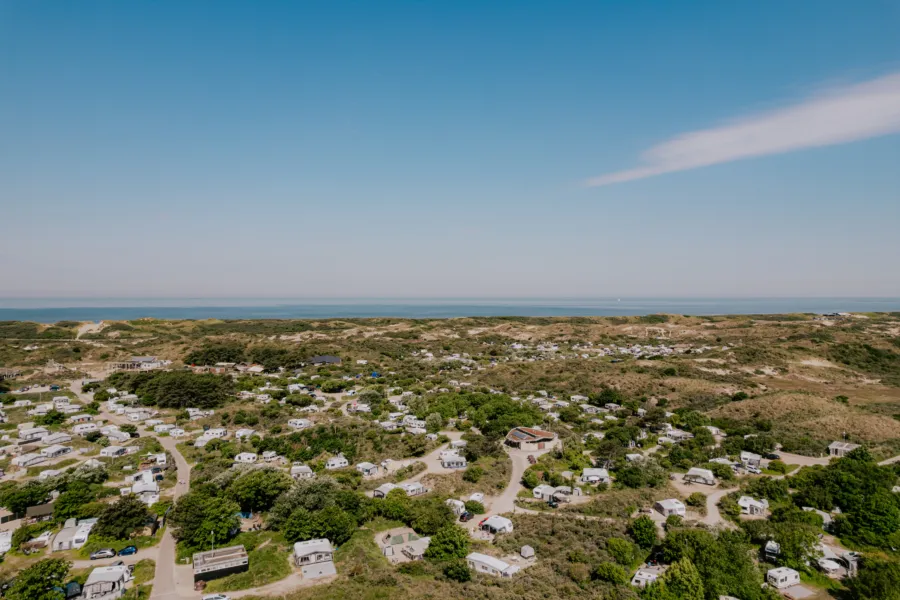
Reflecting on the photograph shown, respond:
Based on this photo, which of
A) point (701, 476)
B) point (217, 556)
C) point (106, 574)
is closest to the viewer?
point (106, 574)

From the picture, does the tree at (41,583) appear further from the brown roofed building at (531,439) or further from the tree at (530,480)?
the brown roofed building at (531,439)

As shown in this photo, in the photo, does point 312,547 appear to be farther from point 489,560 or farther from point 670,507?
point 670,507

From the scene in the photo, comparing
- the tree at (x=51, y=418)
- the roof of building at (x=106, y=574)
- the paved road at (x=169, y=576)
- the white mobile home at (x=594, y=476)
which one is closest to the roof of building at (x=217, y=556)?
the paved road at (x=169, y=576)

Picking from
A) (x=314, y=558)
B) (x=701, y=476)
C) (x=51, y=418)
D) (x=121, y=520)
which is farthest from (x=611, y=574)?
(x=51, y=418)

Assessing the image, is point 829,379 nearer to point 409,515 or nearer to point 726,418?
point 726,418

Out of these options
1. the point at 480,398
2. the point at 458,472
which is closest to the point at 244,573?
the point at 458,472

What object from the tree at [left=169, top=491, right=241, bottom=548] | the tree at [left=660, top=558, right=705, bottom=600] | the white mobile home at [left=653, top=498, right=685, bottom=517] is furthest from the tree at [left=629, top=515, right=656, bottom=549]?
the tree at [left=169, top=491, right=241, bottom=548]

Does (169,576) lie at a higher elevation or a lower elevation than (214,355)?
lower
